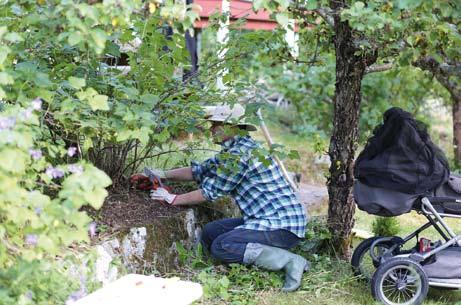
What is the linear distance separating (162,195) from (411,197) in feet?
5.70

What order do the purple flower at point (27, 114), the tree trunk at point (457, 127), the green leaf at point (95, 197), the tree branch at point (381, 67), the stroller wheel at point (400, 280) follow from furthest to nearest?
→ the tree trunk at point (457, 127) < the tree branch at point (381, 67) < the stroller wheel at point (400, 280) < the purple flower at point (27, 114) < the green leaf at point (95, 197)

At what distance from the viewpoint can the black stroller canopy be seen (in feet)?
14.5

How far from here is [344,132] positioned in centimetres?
518

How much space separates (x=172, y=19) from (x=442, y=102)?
9222 mm

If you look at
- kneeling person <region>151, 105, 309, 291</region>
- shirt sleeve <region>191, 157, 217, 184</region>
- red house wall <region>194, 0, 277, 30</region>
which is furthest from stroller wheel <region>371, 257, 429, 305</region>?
red house wall <region>194, 0, 277, 30</region>

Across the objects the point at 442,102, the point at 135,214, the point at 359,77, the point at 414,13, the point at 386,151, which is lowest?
the point at 442,102

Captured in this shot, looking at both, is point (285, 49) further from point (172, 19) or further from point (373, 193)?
point (172, 19)

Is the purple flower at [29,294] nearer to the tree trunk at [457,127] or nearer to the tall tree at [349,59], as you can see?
the tall tree at [349,59]

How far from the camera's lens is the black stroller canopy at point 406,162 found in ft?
14.5

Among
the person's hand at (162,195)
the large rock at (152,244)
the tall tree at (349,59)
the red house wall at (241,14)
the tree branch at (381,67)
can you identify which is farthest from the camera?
the red house wall at (241,14)

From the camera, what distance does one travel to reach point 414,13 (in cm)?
394

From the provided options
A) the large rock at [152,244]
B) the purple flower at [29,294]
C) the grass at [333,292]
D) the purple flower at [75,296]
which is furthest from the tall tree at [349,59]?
the purple flower at [29,294]

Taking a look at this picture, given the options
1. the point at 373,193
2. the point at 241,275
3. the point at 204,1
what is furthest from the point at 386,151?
the point at 204,1

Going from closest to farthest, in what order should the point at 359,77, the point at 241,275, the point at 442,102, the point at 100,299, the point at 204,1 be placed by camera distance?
the point at 100,299 → the point at 241,275 → the point at 359,77 → the point at 204,1 → the point at 442,102
